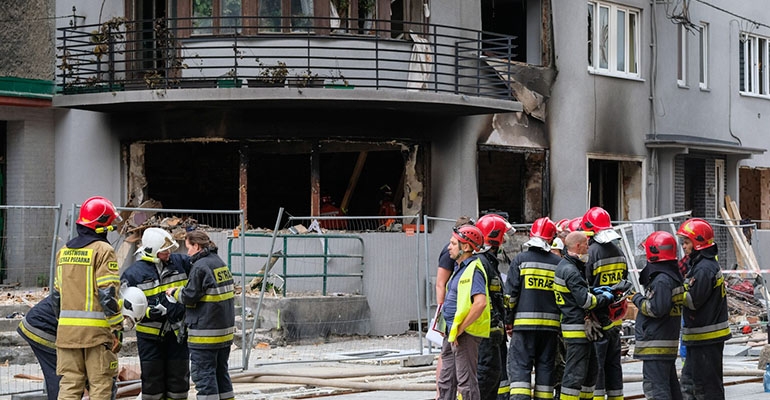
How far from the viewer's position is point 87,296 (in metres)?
9.95

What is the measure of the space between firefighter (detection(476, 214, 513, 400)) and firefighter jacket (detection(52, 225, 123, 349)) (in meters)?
3.25

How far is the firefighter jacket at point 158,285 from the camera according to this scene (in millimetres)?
10555

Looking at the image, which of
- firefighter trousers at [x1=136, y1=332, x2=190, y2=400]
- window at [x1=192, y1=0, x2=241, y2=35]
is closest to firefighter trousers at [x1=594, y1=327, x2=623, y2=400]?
firefighter trousers at [x1=136, y1=332, x2=190, y2=400]

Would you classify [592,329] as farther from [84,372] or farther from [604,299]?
[84,372]

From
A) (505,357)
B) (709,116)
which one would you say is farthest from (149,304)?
(709,116)

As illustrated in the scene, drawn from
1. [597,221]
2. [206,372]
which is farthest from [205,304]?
[597,221]

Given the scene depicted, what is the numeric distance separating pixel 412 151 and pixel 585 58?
4817mm

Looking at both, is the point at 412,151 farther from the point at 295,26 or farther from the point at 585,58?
the point at 585,58

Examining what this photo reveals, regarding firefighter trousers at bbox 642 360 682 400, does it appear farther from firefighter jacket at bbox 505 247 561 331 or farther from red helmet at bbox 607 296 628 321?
firefighter jacket at bbox 505 247 561 331

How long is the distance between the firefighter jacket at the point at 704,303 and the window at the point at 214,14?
1058 centimetres

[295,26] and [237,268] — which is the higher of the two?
[295,26]

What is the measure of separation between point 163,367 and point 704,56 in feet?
66.4

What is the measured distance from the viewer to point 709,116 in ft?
91.1

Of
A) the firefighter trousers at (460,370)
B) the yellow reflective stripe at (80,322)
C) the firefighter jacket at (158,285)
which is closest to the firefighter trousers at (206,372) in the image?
the firefighter jacket at (158,285)
